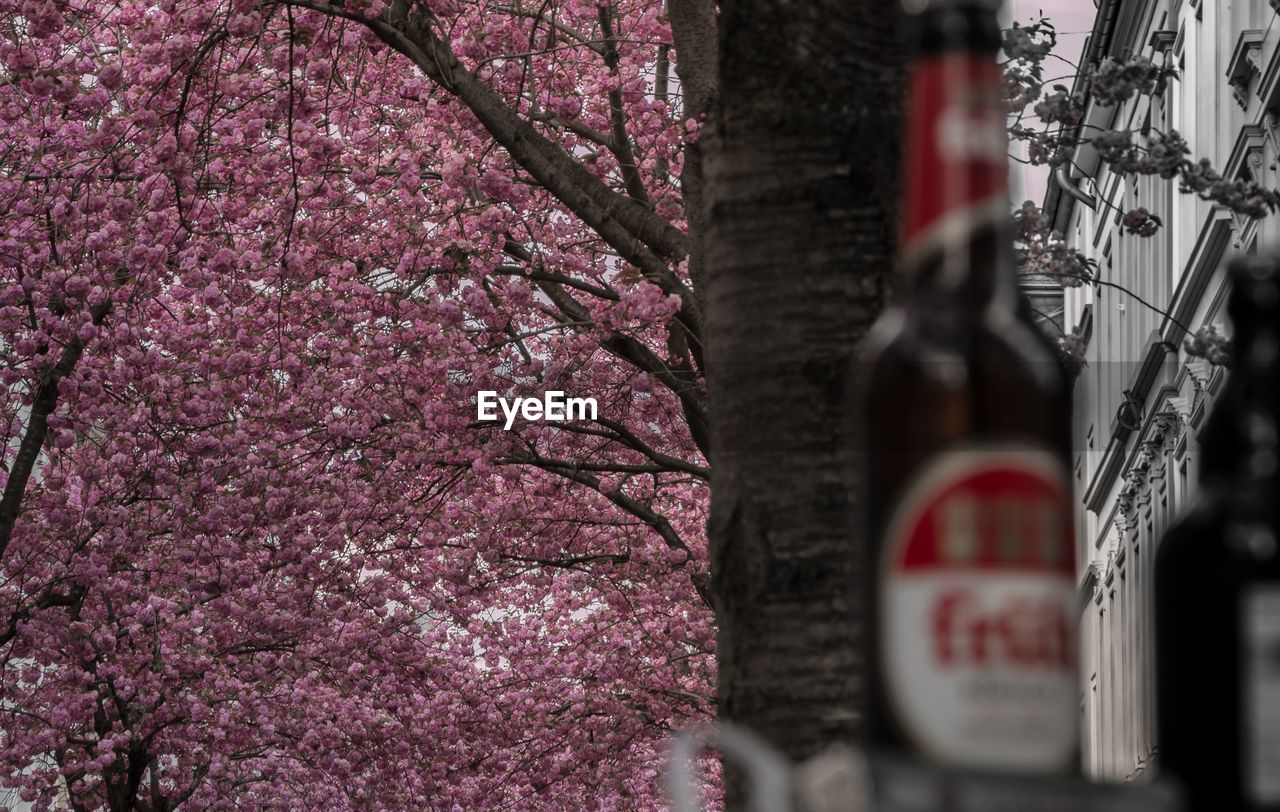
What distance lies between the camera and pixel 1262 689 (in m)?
1.20

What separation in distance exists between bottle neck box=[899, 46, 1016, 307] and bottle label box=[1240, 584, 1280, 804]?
0.24 metres

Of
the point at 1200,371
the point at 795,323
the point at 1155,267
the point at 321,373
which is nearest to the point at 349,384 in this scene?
the point at 321,373

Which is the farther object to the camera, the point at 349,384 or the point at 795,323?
the point at 349,384

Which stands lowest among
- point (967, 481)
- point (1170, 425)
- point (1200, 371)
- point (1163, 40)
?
point (967, 481)

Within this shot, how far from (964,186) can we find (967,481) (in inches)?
7.4

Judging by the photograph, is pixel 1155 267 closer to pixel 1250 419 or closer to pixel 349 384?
pixel 349 384

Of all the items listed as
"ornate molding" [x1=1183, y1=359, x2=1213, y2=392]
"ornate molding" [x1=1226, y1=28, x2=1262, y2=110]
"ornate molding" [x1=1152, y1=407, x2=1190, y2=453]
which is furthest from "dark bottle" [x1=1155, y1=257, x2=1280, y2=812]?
"ornate molding" [x1=1152, y1=407, x2=1190, y2=453]

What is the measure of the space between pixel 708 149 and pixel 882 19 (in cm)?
36

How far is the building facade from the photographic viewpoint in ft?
65.5

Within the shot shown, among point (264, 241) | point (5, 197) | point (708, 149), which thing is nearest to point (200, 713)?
point (264, 241)

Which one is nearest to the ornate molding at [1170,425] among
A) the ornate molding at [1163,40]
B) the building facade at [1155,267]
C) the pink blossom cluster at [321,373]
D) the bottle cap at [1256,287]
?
the building facade at [1155,267]

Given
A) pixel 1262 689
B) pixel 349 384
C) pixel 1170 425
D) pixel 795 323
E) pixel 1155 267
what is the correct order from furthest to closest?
pixel 1155 267, pixel 1170 425, pixel 349 384, pixel 795 323, pixel 1262 689

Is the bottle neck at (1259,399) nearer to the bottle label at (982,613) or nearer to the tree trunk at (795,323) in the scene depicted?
the bottle label at (982,613)

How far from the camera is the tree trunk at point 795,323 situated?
9.77 feet
